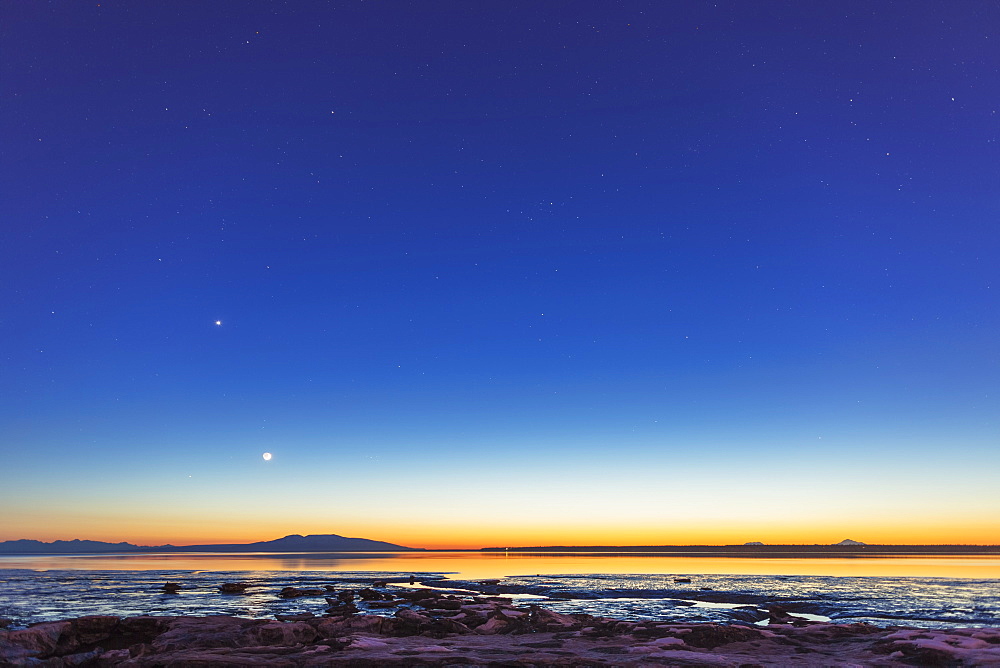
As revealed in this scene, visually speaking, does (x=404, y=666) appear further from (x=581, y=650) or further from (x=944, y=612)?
(x=944, y=612)

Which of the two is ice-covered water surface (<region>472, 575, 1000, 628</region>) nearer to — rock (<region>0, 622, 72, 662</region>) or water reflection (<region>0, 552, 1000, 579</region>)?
water reflection (<region>0, 552, 1000, 579</region>)

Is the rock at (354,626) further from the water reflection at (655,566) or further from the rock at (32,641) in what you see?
the water reflection at (655,566)

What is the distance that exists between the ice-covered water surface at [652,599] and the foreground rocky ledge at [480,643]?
5.84m

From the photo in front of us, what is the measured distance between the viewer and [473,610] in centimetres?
3138

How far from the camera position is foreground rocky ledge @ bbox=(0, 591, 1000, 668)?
19828 mm

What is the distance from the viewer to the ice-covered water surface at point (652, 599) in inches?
1252

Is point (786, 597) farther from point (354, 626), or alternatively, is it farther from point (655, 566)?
point (655, 566)

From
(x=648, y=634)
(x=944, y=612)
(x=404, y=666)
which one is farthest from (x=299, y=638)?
(x=944, y=612)

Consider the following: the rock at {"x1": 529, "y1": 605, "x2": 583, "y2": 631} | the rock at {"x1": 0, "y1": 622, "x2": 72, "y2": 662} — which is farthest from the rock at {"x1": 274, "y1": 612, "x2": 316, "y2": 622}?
the rock at {"x1": 529, "y1": 605, "x2": 583, "y2": 631}

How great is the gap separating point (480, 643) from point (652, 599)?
2006cm

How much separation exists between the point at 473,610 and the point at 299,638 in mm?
10461

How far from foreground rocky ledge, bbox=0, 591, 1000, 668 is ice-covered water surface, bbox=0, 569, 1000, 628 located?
584 cm

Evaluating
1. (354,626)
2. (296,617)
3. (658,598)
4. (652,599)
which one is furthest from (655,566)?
(354,626)

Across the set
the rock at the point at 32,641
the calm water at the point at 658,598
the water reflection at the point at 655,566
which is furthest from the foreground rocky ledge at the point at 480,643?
the water reflection at the point at 655,566
